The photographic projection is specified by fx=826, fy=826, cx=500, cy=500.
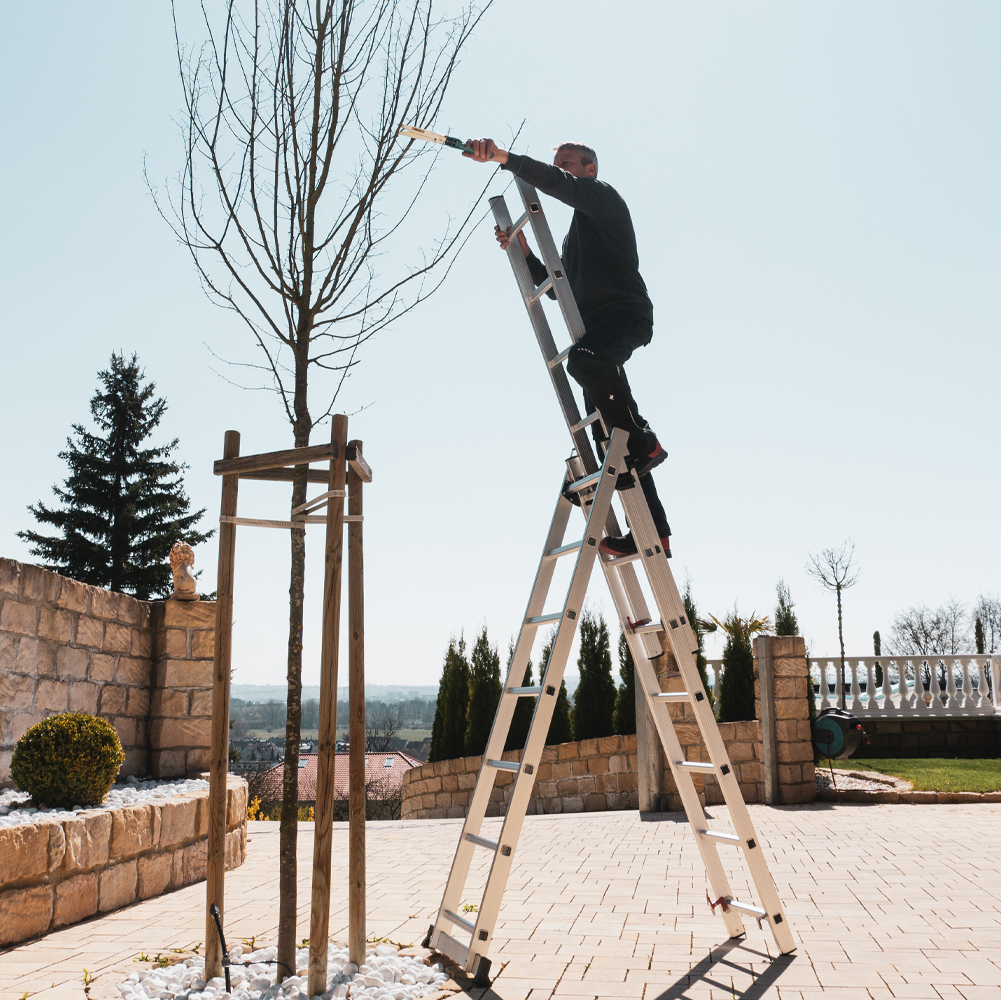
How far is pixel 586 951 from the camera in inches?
131

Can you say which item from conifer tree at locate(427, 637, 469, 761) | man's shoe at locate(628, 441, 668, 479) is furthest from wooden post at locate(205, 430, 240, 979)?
conifer tree at locate(427, 637, 469, 761)

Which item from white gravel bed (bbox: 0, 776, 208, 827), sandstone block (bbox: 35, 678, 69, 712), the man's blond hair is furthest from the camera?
sandstone block (bbox: 35, 678, 69, 712)

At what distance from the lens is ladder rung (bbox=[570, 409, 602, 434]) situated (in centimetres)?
324

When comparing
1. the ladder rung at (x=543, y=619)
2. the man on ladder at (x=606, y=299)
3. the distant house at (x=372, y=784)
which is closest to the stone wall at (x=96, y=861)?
the ladder rung at (x=543, y=619)

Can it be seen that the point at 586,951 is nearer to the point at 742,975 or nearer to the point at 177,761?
the point at 742,975

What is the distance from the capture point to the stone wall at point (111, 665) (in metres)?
5.16

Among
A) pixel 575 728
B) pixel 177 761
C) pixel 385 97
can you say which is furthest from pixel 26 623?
pixel 575 728

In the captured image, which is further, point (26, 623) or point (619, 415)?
point (26, 623)

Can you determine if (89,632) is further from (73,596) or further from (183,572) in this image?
(183,572)

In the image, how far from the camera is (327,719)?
2.89m

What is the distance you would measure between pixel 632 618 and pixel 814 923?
5.58ft

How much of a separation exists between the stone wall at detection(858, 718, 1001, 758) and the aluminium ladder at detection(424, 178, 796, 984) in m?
11.0

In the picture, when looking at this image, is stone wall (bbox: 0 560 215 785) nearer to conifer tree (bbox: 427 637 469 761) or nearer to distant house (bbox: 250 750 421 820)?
conifer tree (bbox: 427 637 469 761)

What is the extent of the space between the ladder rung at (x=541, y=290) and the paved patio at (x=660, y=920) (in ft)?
8.50
